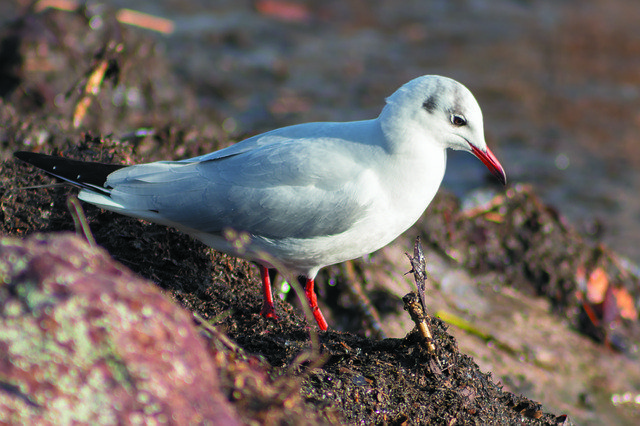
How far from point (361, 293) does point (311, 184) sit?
1.28m

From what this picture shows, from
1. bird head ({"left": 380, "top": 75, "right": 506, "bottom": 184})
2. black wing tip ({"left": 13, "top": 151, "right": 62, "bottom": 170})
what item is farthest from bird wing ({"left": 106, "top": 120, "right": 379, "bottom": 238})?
black wing tip ({"left": 13, "top": 151, "right": 62, "bottom": 170})

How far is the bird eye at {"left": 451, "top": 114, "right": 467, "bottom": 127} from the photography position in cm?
312

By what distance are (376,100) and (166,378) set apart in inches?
269

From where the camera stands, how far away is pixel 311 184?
300 cm

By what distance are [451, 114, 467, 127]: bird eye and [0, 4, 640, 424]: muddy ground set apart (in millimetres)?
1090

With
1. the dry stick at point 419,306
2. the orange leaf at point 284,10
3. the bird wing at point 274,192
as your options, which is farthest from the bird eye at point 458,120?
the orange leaf at point 284,10

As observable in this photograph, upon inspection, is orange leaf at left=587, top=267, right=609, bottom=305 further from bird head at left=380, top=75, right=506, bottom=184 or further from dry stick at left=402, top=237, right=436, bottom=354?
dry stick at left=402, top=237, right=436, bottom=354

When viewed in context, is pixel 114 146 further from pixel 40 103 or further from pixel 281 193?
pixel 40 103

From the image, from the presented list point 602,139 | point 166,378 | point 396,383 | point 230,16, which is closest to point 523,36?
point 602,139

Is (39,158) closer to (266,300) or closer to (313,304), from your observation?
(266,300)

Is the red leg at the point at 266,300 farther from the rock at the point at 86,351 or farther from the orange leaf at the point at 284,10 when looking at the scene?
the orange leaf at the point at 284,10

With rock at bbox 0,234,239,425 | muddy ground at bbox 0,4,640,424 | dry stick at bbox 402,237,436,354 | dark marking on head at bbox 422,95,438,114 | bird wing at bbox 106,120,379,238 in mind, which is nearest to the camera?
rock at bbox 0,234,239,425

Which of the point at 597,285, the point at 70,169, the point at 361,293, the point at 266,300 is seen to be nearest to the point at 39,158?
the point at 70,169

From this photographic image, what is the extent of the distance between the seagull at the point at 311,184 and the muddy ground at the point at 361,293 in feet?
0.97
